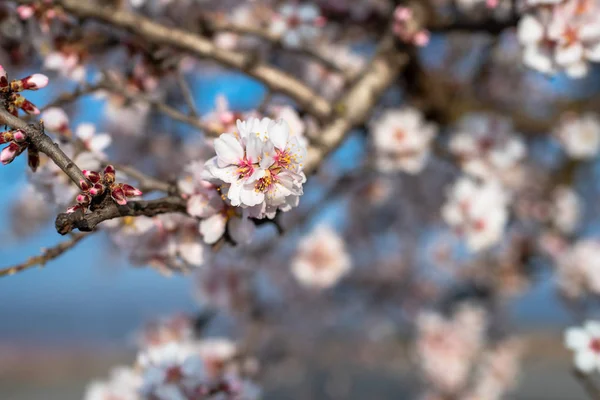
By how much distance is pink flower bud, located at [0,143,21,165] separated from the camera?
0.84 m

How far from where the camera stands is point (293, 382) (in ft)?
28.1

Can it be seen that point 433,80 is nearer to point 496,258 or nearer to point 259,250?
point 259,250

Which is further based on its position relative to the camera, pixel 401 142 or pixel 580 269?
pixel 580 269

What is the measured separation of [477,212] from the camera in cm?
211

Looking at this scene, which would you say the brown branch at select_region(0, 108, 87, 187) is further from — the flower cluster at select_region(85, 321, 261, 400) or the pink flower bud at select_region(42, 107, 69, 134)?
the flower cluster at select_region(85, 321, 261, 400)

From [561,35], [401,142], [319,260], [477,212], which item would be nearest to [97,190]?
[561,35]

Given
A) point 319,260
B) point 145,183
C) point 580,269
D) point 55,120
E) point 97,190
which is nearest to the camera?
point 97,190

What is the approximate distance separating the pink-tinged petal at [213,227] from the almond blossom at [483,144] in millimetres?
1580

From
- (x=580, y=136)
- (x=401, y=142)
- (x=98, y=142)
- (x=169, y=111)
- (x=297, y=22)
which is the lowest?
(x=98, y=142)

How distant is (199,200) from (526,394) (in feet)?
26.0

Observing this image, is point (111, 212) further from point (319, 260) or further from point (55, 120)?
point (319, 260)

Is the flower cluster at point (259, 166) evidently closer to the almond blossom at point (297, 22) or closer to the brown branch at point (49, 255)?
the brown branch at point (49, 255)

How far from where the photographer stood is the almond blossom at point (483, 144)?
224 cm

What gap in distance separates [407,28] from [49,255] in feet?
5.01
